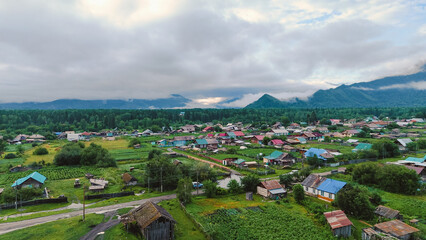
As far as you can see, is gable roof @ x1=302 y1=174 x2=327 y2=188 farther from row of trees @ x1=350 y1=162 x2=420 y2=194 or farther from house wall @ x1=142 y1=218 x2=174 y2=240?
house wall @ x1=142 y1=218 x2=174 y2=240

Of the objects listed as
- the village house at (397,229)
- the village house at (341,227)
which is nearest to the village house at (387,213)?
the village house at (397,229)

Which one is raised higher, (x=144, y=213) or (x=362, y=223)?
(x=144, y=213)

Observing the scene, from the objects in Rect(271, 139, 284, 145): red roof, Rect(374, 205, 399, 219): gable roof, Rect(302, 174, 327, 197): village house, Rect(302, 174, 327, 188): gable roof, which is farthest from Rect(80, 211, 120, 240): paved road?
Rect(271, 139, 284, 145): red roof

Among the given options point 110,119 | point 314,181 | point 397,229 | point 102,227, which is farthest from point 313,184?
point 110,119

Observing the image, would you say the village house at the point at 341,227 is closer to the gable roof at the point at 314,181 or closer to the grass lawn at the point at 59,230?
the gable roof at the point at 314,181

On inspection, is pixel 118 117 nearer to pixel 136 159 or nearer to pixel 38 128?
pixel 38 128

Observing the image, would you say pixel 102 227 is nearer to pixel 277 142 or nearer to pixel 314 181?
pixel 314 181

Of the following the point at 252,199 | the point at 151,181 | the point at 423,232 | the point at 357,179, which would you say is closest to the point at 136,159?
the point at 151,181
